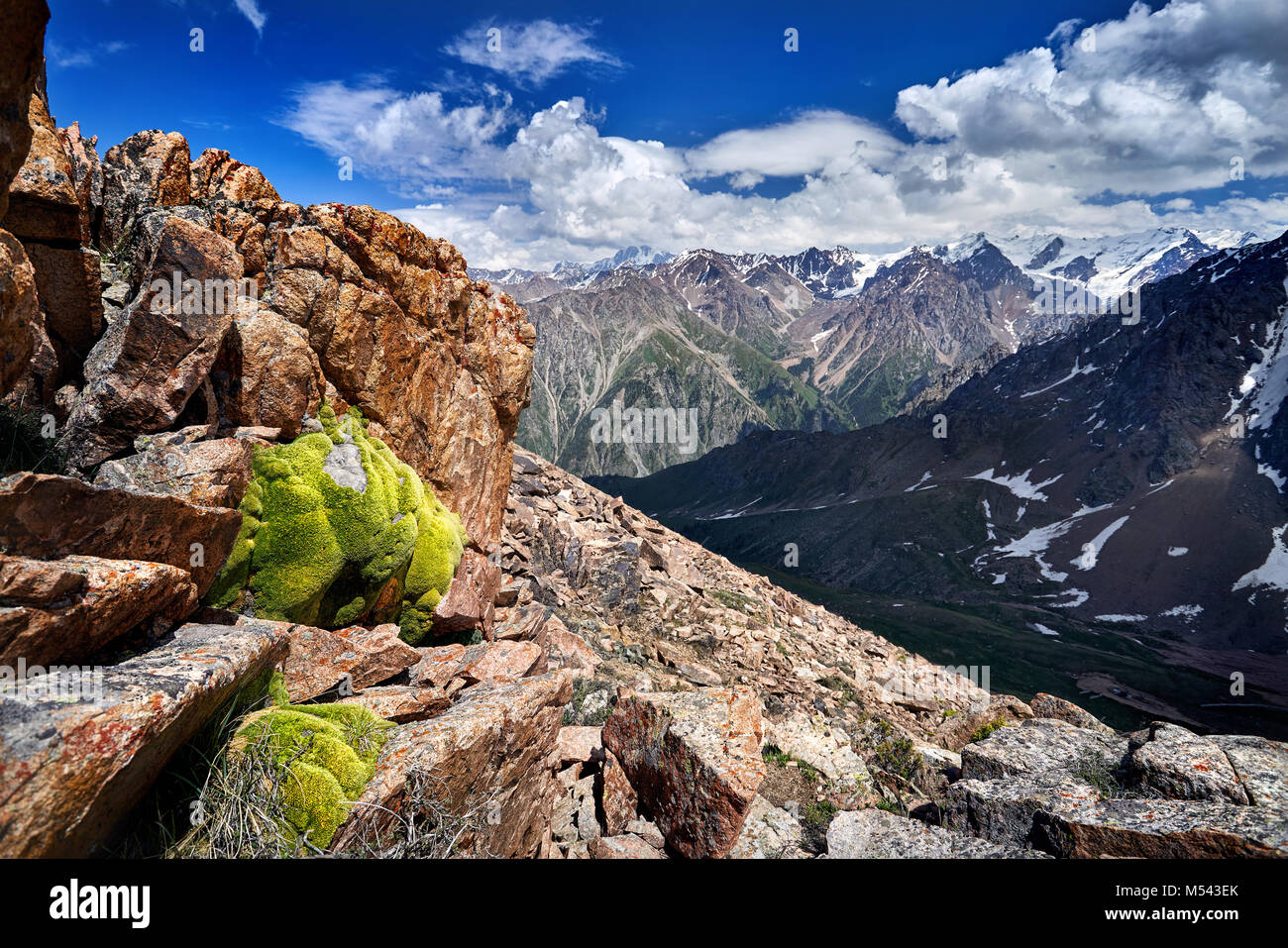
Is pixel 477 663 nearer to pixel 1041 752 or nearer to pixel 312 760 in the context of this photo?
pixel 312 760

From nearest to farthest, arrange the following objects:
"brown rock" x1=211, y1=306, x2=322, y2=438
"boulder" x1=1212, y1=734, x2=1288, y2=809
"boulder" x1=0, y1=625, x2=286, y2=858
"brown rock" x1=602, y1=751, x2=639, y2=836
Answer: "boulder" x1=0, y1=625, x2=286, y2=858 < "boulder" x1=1212, y1=734, x2=1288, y2=809 < "brown rock" x1=602, y1=751, x2=639, y2=836 < "brown rock" x1=211, y1=306, x2=322, y2=438

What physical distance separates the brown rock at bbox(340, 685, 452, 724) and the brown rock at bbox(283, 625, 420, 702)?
646 mm

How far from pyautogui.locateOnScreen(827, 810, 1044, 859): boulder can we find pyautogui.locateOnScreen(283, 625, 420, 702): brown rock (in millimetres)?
9629

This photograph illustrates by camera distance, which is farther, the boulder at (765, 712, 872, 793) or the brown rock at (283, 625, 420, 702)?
the boulder at (765, 712, 872, 793)

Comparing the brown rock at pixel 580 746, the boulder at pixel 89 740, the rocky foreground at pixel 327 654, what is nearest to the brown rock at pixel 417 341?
the rocky foreground at pixel 327 654

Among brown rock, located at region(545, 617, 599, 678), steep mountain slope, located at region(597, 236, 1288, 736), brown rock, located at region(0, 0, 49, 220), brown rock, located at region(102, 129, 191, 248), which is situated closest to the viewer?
brown rock, located at region(0, 0, 49, 220)

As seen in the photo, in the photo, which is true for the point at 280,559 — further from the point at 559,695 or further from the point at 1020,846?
the point at 1020,846

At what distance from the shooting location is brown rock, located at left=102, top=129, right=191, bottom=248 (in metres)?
14.6

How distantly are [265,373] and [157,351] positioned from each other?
2.25 m

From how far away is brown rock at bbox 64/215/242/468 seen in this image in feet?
38.6

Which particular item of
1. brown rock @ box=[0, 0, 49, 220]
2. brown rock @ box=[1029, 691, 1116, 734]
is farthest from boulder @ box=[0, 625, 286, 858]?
brown rock @ box=[1029, 691, 1116, 734]

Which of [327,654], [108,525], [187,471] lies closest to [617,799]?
[327,654]

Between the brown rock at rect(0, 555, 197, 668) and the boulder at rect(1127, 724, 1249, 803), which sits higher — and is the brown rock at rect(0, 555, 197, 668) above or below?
above

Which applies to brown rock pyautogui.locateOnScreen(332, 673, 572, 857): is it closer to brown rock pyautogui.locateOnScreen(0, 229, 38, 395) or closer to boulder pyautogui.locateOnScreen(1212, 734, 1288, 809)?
brown rock pyautogui.locateOnScreen(0, 229, 38, 395)
